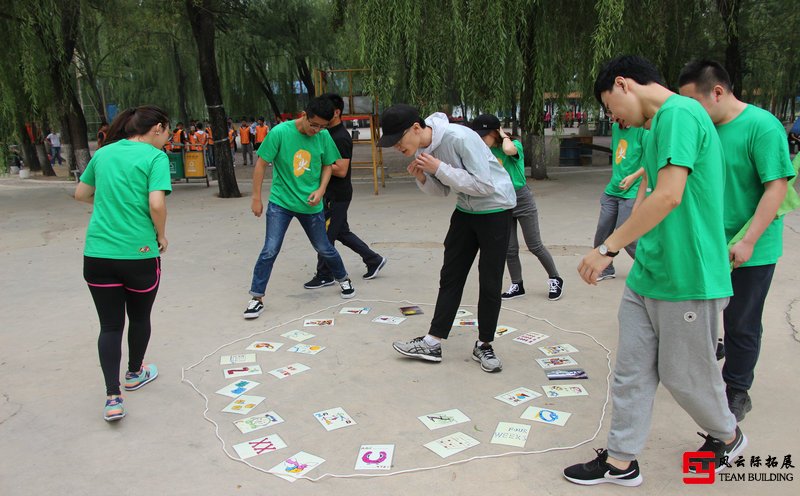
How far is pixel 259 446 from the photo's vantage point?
2996mm

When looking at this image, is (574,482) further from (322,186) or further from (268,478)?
(322,186)

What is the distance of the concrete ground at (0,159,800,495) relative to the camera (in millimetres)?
2729

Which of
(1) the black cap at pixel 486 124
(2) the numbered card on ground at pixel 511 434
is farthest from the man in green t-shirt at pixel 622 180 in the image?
(2) the numbered card on ground at pixel 511 434

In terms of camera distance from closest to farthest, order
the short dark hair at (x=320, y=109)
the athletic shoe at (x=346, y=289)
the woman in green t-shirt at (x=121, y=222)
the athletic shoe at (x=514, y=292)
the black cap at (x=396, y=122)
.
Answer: the woman in green t-shirt at (x=121, y=222) → the black cap at (x=396, y=122) → the short dark hair at (x=320, y=109) → the athletic shoe at (x=514, y=292) → the athletic shoe at (x=346, y=289)

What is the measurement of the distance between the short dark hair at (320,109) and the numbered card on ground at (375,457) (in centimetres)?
281

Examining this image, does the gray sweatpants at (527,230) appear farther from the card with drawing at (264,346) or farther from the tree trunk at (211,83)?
the tree trunk at (211,83)

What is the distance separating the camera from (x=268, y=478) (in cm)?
274

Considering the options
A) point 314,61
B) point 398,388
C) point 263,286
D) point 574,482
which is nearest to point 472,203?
point 398,388

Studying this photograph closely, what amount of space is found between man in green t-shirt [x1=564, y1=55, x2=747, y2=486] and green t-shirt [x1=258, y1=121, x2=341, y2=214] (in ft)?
10.3

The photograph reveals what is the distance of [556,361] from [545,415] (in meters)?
0.74

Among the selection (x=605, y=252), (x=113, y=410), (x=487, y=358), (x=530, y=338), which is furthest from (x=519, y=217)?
(x=113, y=410)

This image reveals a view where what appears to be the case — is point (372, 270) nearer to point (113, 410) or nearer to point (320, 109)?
point (320, 109)

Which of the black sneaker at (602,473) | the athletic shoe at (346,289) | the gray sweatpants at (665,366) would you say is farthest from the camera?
the athletic shoe at (346,289)

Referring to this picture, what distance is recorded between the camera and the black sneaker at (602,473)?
2543 mm
